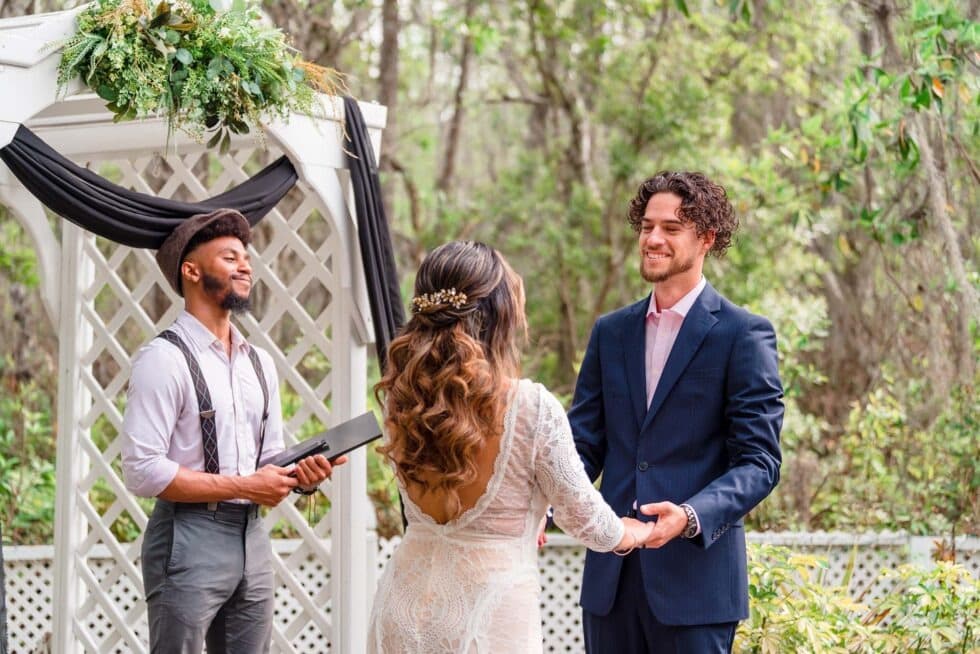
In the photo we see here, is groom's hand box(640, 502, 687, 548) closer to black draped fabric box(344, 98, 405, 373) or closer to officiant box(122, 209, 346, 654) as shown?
officiant box(122, 209, 346, 654)

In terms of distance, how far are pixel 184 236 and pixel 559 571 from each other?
8.75 ft

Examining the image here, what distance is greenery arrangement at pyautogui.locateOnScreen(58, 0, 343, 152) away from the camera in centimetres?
329

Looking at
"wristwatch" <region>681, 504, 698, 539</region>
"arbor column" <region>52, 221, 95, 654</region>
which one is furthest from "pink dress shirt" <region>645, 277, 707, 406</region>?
"arbor column" <region>52, 221, 95, 654</region>

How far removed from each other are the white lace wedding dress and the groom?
37 centimetres

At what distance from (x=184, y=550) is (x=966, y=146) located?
4923 millimetres

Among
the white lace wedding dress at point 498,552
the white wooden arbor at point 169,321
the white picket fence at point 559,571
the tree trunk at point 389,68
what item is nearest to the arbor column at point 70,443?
the white wooden arbor at point 169,321

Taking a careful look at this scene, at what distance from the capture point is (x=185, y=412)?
10.9 ft

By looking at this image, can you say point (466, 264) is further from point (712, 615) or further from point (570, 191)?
point (570, 191)

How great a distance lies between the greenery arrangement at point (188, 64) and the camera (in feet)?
10.8

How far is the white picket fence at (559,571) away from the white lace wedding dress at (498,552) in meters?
2.84

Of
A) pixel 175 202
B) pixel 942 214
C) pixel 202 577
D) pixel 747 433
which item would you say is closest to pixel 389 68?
pixel 942 214

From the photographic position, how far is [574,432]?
3129 mm

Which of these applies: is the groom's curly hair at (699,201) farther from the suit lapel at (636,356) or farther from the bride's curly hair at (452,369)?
the bride's curly hair at (452,369)

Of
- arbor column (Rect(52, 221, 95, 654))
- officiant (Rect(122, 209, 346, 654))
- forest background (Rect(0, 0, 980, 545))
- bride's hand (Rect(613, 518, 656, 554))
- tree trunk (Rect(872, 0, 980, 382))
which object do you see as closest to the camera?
bride's hand (Rect(613, 518, 656, 554))
